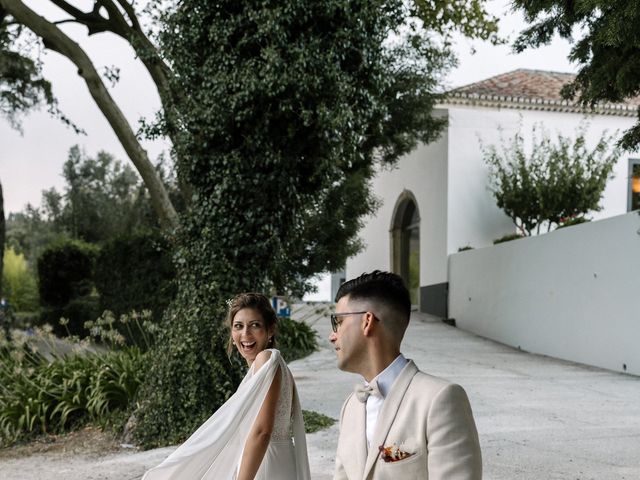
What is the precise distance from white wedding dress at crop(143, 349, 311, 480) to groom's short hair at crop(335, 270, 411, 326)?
1.61 metres

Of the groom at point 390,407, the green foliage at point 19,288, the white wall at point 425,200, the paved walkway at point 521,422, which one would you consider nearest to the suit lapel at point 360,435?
the groom at point 390,407

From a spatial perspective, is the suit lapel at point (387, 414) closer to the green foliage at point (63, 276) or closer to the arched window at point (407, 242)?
the green foliage at point (63, 276)

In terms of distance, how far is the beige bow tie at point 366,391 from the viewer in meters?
2.25

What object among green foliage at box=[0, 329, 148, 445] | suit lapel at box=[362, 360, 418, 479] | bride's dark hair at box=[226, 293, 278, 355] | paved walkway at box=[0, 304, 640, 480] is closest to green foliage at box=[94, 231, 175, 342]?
paved walkway at box=[0, 304, 640, 480]

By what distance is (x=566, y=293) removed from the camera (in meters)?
14.8

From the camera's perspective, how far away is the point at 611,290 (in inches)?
518

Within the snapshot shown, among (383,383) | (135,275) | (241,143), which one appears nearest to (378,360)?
(383,383)

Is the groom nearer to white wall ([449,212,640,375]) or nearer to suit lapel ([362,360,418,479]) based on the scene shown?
suit lapel ([362,360,418,479])

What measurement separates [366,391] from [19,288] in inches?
1318

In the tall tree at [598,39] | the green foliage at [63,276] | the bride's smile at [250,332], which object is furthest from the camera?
the green foliage at [63,276]

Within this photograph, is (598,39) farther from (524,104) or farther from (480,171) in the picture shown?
(524,104)

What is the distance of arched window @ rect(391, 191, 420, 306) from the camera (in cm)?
2530

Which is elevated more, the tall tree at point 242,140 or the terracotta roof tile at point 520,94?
the terracotta roof tile at point 520,94

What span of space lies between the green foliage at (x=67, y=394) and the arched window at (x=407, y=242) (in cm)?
1623
